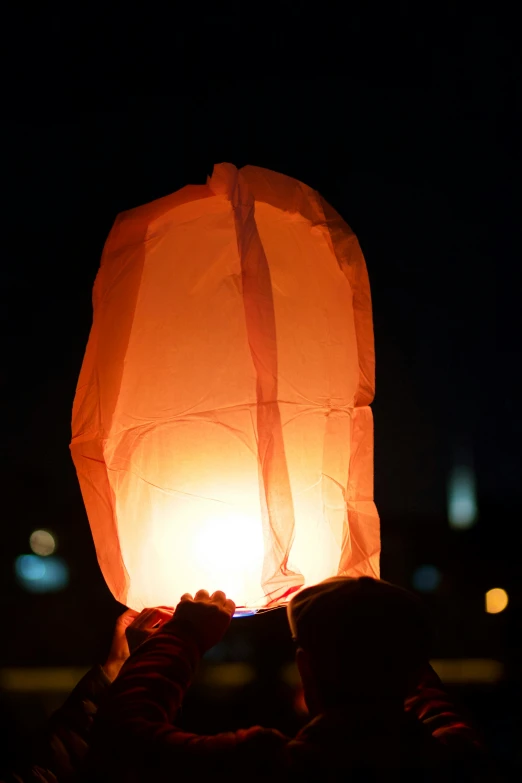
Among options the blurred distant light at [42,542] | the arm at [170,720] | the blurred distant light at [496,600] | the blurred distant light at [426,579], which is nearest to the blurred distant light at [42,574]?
the blurred distant light at [42,542]

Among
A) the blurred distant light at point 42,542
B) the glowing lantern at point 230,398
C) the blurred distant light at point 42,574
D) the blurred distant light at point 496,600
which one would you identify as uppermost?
the glowing lantern at point 230,398

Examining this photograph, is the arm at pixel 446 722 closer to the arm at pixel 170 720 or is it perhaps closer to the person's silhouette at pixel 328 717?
the person's silhouette at pixel 328 717

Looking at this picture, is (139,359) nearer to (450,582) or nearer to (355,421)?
(355,421)

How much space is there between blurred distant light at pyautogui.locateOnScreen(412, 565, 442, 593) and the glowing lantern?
38.3 inches

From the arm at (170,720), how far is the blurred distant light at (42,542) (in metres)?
1.20

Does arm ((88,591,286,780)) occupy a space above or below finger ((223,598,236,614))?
below

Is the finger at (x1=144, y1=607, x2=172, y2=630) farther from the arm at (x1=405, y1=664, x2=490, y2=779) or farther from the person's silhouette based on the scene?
the arm at (x1=405, y1=664, x2=490, y2=779)

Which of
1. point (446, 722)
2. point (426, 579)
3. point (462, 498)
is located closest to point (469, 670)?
point (426, 579)

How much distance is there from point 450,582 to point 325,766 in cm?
141

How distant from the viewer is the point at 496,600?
80.7 inches

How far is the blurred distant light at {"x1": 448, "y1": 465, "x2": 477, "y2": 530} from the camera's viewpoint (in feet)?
6.56

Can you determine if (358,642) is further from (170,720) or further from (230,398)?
(230,398)

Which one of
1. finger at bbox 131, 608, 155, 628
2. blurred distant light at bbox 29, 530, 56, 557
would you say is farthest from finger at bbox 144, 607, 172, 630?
blurred distant light at bbox 29, 530, 56, 557

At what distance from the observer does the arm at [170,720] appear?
77 cm
